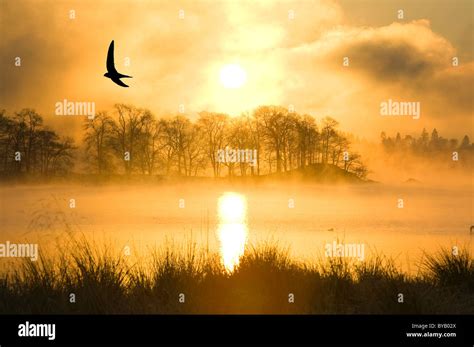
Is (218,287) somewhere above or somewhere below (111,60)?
below

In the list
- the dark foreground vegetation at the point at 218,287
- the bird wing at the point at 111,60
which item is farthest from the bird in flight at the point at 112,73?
the dark foreground vegetation at the point at 218,287

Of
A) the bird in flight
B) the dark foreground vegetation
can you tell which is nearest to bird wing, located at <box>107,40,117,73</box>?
the bird in flight

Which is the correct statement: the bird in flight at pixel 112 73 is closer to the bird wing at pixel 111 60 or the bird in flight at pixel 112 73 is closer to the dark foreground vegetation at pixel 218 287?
the bird wing at pixel 111 60

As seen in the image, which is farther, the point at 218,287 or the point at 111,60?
the point at 111,60

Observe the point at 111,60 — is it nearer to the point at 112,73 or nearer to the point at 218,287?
the point at 112,73

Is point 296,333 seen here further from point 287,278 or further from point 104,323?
point 104,323

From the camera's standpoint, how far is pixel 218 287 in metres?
9.30

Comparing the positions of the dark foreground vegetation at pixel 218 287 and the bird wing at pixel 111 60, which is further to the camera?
the bird wing at pixel 111 60

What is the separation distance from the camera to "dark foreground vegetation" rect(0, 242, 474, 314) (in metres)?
8.62

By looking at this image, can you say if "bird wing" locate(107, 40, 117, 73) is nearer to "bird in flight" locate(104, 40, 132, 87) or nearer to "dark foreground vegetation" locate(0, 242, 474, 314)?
"bird in flight" locate(104, 40, 132, 87)

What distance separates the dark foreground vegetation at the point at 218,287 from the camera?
8.62 meters

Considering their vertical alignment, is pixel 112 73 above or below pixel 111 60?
below

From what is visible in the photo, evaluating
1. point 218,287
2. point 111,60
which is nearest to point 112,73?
point 111,60

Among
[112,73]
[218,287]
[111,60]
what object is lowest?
[218,287]
